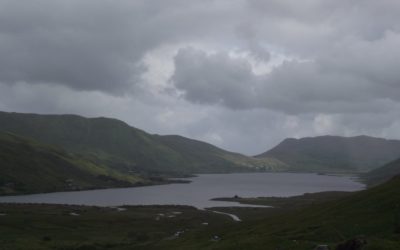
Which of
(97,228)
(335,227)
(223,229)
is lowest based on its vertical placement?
(97,228)

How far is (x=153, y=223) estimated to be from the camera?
454 ft

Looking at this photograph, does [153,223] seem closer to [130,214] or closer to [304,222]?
[130,214]

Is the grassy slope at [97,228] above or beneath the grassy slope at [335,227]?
beneath

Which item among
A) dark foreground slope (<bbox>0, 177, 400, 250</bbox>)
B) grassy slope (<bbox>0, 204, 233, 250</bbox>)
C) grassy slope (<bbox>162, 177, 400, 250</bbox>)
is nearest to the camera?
grassy slope (<bbox>162, 177, 400, 250</bbox>)

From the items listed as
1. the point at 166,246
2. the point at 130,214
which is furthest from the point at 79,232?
the point at 130,214

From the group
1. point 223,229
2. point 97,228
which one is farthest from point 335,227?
point 97,228

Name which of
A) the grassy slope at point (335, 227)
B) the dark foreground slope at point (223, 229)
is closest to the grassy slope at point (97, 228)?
the dark foreground slope at point (223, 229)

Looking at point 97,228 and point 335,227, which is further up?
point 335,227

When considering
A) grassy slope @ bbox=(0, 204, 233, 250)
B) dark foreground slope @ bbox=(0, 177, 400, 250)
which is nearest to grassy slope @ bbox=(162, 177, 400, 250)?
dark foreground slope @ bbox=(0, 177, 400, 250)

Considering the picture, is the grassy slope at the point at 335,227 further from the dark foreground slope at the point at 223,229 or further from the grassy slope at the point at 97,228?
the grassy slope at the point at 97,228

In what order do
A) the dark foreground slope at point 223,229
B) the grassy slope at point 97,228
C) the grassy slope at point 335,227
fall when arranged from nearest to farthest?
1. the grassy slope at point 335,227
2. the dark foreground slope at point 223,229
3. the grassy slope at point 97,228

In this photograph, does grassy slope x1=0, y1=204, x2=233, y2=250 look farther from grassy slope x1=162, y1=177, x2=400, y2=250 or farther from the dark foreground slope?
grassy slope x1=162, y1=177, x2=400, y2=250

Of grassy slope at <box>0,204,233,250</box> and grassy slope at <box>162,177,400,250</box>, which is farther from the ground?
grassy slope at <box>162,177,400,250</box>

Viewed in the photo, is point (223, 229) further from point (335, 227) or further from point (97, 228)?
point (97, 228)
